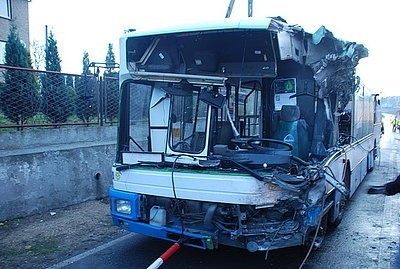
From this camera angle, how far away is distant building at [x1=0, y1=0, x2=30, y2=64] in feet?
69.8

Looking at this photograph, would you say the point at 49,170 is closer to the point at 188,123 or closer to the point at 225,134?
the point at 188,123

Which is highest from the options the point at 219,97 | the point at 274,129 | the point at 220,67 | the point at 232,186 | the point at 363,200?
the point at 220,67

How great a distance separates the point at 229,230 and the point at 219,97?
1699mm

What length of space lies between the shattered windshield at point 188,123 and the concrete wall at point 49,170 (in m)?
2.94

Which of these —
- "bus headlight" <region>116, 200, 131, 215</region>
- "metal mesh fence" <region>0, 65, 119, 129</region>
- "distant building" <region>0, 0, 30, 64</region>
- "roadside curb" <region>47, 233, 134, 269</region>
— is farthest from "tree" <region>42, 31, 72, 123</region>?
"distant building" <region>0, 0, 30, 64</region>

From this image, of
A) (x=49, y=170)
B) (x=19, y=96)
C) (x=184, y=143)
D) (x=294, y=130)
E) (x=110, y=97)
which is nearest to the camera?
(x=184, y=143)

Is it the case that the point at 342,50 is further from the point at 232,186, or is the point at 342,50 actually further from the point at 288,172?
the point at 232,186

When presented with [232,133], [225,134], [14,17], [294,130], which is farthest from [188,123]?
[14,17]

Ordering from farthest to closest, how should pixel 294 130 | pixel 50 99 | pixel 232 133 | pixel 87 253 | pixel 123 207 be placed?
pixel 50 99 < pixel 294 130 < pixel 232 133 < pixel 87 253 < pixel 123 207

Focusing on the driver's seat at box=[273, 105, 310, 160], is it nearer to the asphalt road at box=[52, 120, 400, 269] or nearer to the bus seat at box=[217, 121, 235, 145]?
the bus seat at box=[217, 121, 235, 145]

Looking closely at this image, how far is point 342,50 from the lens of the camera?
5.30 m

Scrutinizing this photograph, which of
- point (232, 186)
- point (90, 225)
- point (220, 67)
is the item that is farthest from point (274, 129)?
point (90, 225)

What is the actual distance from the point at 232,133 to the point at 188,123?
67 cm

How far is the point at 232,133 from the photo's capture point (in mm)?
5098
